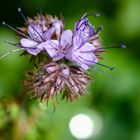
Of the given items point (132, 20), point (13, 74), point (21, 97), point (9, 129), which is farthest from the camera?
point (132, 20)

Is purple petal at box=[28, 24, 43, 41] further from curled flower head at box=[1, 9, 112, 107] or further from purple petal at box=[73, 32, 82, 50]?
purple petal at box=[73, 32, 82, 50]

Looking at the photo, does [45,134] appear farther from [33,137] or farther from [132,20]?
[132,20]

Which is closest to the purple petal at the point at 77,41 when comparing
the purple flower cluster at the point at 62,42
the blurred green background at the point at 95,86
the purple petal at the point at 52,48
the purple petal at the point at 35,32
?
the purple flower cluster at the point at 62,42

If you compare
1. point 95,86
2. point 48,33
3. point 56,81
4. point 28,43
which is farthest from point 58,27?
point 95,86

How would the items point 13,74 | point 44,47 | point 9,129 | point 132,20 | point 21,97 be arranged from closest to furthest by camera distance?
point 44,47 → point 21,97 → point 9,129 → point 13,74 → point 132,20

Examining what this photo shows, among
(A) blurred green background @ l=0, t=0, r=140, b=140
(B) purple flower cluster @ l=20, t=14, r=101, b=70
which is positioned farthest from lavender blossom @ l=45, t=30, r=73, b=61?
(A) blurred green background @ l=0, t=0, r=140, b=140

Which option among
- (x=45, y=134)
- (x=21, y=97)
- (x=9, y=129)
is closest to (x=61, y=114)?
(x=45, y=134)
